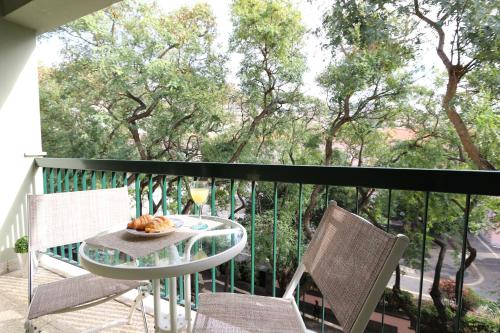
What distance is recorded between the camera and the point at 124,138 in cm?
959

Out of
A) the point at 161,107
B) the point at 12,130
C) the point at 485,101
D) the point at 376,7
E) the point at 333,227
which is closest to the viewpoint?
the point at 333,227

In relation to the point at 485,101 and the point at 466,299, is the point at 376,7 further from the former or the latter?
the point at 466,299

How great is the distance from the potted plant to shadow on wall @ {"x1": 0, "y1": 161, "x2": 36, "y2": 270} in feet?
0.63

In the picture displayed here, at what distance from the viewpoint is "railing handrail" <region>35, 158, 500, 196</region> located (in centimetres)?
115

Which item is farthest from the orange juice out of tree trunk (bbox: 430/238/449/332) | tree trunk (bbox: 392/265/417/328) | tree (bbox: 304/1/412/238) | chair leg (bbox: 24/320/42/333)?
tree trunk (bbox: 430/238/449/332)

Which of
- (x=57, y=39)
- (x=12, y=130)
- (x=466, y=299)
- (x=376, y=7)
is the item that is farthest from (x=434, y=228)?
(x=57, y=39)

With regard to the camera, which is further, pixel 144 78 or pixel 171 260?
pixel 144 78

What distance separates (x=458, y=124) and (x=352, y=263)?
775 centimetres

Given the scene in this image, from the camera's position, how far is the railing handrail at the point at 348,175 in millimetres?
1147

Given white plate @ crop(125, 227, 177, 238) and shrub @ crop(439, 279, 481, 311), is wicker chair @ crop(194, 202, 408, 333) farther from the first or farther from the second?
shrub @ crop(439, 279, 481, 311)

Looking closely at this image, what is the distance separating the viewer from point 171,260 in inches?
43.4

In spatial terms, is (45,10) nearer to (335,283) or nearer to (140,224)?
(140,224)

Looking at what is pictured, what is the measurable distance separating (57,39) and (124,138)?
3278 mm

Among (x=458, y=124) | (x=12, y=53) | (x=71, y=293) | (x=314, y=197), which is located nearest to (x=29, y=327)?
(x=71, y=293)
